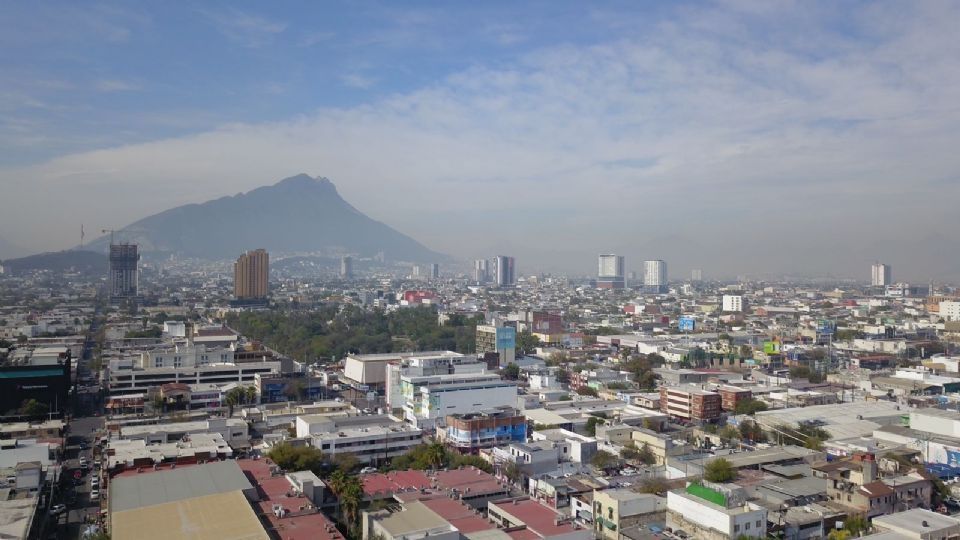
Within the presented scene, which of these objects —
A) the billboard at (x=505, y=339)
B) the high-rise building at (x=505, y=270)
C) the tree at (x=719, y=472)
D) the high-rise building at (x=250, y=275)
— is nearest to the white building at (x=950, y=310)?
the billboard at (x=505, y=339)

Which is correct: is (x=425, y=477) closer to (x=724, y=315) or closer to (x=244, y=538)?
(x=244, y=538)

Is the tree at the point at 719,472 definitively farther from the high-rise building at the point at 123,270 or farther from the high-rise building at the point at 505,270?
the high-rise building at the point at 505,270

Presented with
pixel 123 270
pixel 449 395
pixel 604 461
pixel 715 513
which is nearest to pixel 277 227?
pixel 123 270

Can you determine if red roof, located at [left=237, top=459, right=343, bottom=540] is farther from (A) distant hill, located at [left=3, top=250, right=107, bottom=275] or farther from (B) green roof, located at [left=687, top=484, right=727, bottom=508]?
(A) distant hill, located at [left=3, top=250, right=107, bottom=275]

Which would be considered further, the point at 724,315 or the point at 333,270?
the point at 333,270

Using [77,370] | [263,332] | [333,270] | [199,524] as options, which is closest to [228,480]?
[199,524]

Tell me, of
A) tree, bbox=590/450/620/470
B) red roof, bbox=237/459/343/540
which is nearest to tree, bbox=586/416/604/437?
tree, bbox=590/450/620/470
